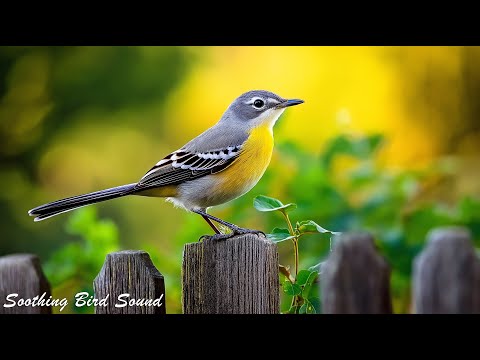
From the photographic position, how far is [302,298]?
3006 mm

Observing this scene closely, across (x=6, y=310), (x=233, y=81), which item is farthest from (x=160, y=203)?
(x=6, y=310)

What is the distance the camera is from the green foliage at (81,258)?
13.7 feet

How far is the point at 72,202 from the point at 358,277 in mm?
1802

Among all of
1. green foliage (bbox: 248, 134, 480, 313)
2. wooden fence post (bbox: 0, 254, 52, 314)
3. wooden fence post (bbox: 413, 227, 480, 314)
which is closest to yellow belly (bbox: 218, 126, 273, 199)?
green foliage (bbox: 248, 134, 480, 313)

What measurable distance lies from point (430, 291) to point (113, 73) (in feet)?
15.4

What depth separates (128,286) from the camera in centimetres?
296

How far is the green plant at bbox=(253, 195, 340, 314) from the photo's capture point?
288 centimetres

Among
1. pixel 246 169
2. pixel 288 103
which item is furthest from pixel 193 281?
→ pixel 288 103

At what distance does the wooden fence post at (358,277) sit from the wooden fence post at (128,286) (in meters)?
0.80

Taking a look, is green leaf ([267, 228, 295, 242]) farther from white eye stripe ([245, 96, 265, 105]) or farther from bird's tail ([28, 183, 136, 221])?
white eye stripe ([245, 96, 265, 105])

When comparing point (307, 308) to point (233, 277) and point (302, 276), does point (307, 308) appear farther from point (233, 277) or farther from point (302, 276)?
point (233, 277)

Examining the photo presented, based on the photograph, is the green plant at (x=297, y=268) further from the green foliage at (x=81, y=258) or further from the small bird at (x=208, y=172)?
the green foliage at (x=81, y=258)

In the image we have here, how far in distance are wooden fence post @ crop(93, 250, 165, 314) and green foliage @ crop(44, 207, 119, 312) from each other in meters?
1.17

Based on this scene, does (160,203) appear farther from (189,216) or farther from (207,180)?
(207,180)
